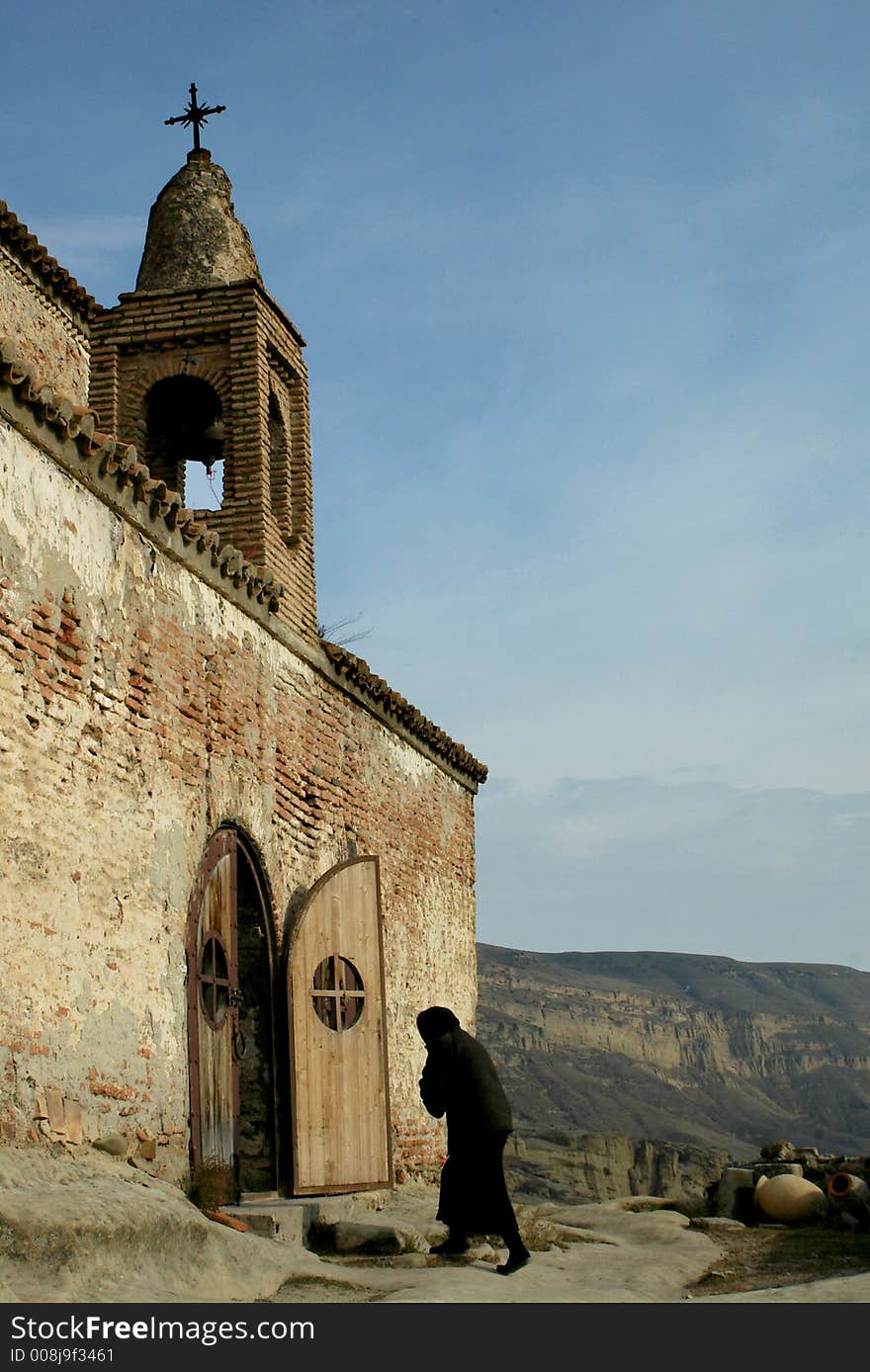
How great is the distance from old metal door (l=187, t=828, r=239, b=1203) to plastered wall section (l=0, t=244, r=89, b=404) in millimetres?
5665

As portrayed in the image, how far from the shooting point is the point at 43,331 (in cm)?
1369

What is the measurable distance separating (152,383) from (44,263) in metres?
2.34

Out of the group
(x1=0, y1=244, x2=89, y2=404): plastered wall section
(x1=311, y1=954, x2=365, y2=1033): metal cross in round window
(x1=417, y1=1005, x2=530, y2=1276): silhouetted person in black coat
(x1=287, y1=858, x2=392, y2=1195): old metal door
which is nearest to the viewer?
(x1=417, y1=1005, x2=530, y2=1276): silhouetted person in black coat

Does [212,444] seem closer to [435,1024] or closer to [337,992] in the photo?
[337,992]

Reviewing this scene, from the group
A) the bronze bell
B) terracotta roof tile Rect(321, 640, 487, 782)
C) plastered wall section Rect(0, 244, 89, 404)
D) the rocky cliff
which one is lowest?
Answer: the rocky cliff

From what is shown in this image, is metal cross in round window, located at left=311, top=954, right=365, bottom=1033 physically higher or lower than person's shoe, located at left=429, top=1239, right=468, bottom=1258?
higher

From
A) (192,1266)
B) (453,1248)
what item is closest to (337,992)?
(453,1248)

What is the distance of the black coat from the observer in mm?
7516

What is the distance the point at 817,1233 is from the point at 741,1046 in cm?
5882

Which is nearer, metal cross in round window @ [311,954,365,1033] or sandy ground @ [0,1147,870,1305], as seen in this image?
sandy ground @ [0,1147,870,1305]

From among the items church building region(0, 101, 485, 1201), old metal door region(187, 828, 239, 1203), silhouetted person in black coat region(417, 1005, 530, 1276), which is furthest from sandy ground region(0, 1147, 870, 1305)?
old metal door region(187, 828, 239, 1203)

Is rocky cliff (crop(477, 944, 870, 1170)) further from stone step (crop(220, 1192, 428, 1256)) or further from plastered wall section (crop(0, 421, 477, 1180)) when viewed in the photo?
stone step (crop(220, 1192, 428, 1256))

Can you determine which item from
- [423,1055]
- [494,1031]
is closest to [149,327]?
[423,1055]

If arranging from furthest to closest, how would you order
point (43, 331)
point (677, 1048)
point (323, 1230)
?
point (677, 1048) → point (43, 331) → point (323, 1230)
